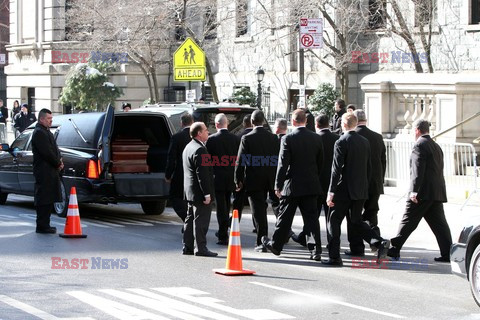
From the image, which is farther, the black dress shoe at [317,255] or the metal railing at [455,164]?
the metal railing at [455,164]

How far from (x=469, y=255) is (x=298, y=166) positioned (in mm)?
3422

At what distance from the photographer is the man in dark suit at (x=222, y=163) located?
49.0ft

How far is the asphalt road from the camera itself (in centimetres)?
992

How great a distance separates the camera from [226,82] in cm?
4088

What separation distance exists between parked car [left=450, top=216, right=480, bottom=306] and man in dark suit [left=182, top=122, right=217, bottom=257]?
4012mm

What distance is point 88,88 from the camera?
4141 centimetres

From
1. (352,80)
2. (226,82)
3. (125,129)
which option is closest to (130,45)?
(226,82)

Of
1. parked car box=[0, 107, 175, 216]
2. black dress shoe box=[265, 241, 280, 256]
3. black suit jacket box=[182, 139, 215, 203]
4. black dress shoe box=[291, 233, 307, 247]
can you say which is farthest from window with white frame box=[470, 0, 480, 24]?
black dress shoe box=[265, 241, 280, 256]

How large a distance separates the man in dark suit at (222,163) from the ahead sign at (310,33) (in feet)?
26.4

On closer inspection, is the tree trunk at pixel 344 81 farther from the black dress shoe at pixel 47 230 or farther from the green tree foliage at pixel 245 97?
the black dress shoe at pixel 47 230

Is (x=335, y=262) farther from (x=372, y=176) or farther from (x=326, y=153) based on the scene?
(x=326, y=153)

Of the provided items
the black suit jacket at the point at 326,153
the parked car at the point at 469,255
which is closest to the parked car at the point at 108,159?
the black suit jacket at the point at 326,153

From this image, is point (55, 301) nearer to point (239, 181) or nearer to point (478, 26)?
point (239, 181)

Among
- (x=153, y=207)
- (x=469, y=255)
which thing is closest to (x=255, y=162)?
(x=469, y=255)
